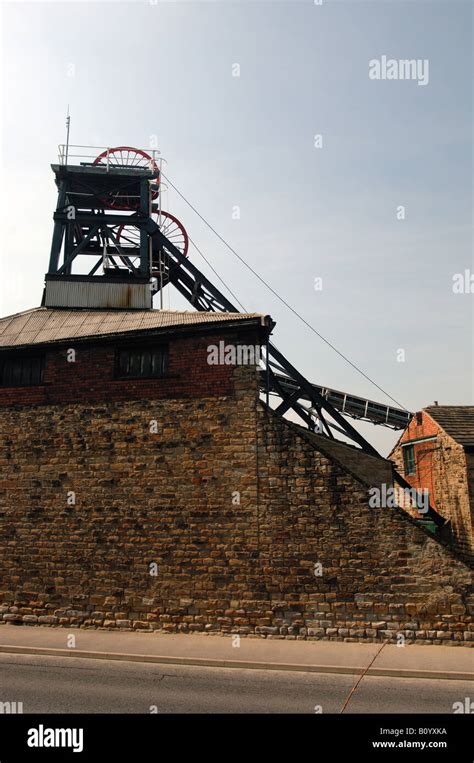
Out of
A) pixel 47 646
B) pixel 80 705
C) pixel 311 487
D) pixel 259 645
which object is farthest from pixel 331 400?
pixel 80 705

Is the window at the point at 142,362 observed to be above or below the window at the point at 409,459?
above

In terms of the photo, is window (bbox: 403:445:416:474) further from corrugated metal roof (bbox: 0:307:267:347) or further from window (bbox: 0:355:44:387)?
window (bbox: 0:355:44:387)

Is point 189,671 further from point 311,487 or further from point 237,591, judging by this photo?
point 311,487

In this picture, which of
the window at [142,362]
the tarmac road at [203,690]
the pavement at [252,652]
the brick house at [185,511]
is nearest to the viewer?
the tarmac road at [203,690]

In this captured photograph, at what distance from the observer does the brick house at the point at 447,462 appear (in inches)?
596

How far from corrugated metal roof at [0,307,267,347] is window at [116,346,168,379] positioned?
1.80 feet

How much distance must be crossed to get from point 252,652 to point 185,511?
327 centimetres

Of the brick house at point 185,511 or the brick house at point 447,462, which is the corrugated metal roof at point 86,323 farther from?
the brick house at point 447,462

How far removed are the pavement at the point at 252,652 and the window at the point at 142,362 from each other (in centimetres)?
590

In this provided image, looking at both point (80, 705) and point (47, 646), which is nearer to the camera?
point (80, 705)

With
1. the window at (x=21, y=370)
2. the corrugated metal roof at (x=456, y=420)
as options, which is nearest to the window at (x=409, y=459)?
the corrugated metal roof at (x=456, y=420)

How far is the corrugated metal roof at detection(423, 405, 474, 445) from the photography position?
1594cm

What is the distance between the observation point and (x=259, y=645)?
9922mm
